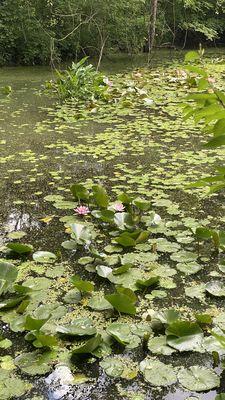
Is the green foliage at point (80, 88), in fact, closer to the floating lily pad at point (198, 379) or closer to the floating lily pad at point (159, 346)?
the floating lily pad at point (159, 346)

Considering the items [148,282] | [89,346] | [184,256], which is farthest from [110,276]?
[89,346]

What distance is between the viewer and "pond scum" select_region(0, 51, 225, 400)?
1.36 m

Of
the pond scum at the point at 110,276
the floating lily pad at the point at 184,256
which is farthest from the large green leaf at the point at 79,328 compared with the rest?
the floating lily pad at the point at 184,256

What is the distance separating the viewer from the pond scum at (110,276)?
4.45 feet

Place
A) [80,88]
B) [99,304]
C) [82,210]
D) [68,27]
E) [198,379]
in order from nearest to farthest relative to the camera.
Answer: [198,379], [99,304], [82,210], [80,88], [68,27]

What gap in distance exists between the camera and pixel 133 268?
6.41 ft

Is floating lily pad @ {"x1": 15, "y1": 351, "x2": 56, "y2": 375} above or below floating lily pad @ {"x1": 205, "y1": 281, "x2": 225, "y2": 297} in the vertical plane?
below

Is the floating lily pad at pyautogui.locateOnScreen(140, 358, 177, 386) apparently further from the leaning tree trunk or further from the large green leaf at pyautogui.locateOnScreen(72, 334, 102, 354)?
the leaning tree trunk

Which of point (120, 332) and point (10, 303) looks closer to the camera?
point (120, 332)

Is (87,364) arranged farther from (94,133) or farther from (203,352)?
(94,133)

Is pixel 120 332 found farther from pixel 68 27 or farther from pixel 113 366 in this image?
pixel 68 27

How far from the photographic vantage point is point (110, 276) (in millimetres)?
1853

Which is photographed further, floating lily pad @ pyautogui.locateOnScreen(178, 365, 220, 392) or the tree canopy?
the tree canopy

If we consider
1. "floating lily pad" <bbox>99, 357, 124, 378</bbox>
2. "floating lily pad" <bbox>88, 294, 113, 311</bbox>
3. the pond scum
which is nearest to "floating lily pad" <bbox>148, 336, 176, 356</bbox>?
the pond scum
